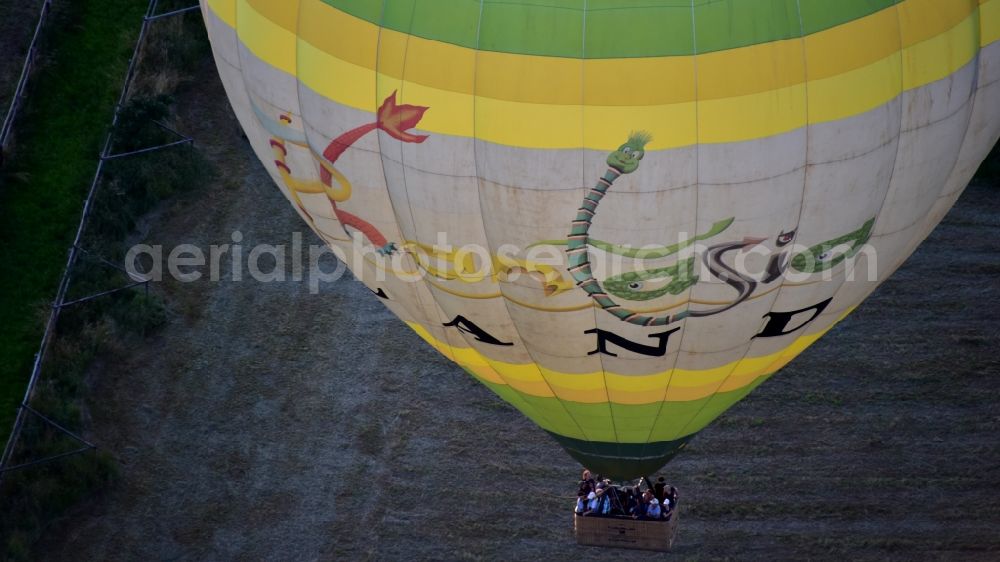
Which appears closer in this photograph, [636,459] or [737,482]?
[636,459]

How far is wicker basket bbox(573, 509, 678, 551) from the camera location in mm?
20125

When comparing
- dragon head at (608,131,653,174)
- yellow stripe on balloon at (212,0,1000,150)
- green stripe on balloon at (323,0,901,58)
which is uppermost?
green stripe on balloon at (323,0,901,58)

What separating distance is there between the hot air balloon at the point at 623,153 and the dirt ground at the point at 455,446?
4.14 m

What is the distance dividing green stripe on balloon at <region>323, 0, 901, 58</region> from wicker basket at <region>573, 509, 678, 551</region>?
588cm

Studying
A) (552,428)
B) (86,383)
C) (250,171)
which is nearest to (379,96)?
(552,428)

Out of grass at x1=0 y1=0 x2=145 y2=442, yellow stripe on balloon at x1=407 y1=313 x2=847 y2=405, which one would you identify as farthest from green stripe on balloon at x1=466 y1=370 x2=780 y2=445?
grass at x1=0 y1=0 x2=145 y2=442

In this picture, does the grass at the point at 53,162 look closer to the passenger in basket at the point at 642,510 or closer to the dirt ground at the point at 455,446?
the dirt ground at the point at 455,446

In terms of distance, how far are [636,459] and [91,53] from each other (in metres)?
11.0

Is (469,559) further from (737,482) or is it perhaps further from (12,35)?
(12,35)

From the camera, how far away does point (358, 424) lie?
23.6 metres

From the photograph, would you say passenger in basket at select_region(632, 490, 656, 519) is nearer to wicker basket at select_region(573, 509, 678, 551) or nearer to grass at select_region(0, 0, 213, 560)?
wicker basket at select_region(573, 509, 678, 551)

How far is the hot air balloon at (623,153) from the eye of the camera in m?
16.0

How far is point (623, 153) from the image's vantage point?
53.0ft

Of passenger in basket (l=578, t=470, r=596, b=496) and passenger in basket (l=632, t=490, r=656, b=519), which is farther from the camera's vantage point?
passenger in basket (l=578, t=470, r=596, b=496)
